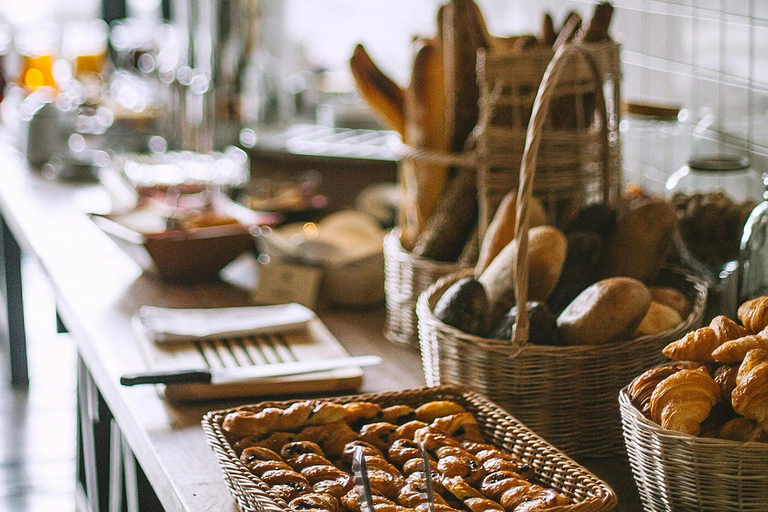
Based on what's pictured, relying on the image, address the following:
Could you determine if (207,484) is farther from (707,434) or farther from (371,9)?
(371,9)

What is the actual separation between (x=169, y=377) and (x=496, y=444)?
0.44m

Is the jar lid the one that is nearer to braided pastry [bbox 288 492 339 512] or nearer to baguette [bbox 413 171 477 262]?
baguette [bbox 413 171 477 262]

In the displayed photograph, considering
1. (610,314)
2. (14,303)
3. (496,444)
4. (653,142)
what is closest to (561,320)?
(610,314)

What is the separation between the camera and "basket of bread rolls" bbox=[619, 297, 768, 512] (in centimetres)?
74

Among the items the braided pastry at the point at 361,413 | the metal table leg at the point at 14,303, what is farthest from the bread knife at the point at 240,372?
the metal table leg at the point at 14,303

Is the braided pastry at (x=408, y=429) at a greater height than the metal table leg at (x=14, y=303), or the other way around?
the braided pastry at (x=408, y=429)

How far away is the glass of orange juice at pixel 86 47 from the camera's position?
15.2 feet

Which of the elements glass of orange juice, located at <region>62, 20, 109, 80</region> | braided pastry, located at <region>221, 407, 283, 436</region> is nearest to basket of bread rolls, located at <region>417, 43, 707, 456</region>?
braided pastry, located at <region>221, 407, 283, 436</region>

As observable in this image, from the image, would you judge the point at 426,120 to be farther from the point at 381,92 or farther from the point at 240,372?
the point at 240,372

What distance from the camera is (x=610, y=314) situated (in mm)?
986

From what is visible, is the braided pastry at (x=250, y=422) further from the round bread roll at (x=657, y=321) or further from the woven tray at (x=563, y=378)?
the round bread roll at (x=657, y=321)

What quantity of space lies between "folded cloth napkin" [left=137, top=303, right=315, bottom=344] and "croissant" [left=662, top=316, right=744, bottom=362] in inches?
27.9

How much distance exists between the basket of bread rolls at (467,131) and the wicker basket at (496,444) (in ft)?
1.09

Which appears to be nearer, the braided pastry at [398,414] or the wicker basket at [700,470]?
the wicker basket at [700,470]
